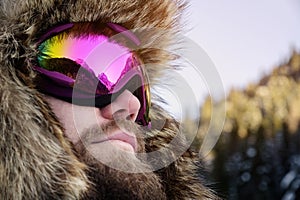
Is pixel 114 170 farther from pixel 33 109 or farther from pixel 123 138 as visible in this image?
pixel 33 109

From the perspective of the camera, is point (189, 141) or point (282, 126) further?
point (282, 126)

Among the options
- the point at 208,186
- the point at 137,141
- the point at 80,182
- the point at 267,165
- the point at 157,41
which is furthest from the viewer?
the point at 267,165

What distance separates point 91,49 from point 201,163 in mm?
426

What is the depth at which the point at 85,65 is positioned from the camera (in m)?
0.93

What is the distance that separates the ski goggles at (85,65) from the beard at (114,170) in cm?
5

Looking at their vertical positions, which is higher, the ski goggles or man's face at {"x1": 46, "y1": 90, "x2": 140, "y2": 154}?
the ski goggles

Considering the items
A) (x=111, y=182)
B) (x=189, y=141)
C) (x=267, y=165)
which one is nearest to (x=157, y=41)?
(x=189, y=141)

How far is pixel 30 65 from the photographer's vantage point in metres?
0.87

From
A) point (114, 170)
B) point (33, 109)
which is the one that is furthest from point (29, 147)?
point (114, 170)

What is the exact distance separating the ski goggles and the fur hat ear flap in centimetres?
5

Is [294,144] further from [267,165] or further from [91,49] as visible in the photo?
[91,49]

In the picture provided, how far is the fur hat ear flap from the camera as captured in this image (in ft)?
2.62

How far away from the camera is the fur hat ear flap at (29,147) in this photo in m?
0.80

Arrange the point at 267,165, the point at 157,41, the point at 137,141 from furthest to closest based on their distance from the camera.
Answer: the point at 267,165
the point at 157,41
the point at 137,141
